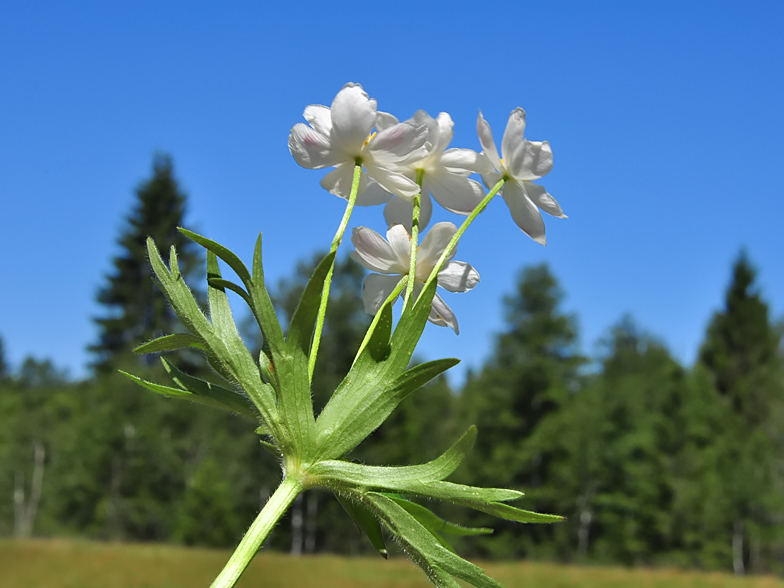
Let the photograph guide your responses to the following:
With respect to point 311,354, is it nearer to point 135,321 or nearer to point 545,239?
point 545,239

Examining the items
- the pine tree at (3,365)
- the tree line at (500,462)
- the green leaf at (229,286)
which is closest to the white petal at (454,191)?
the green leaf at (229,286)

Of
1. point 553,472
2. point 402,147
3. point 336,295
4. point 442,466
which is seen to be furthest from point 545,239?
point 553,472

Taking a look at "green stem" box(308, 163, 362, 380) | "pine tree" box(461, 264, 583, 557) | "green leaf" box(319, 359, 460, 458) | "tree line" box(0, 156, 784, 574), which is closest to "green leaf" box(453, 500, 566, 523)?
"green leaf" box(319, 359, 460, 458)

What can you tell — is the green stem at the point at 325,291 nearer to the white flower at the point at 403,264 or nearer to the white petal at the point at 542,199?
the white flower at the point at 403,264

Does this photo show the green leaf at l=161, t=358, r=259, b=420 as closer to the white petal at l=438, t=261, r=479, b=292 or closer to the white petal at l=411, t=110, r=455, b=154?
the white petal at l=438, t=261, r=479, b=292

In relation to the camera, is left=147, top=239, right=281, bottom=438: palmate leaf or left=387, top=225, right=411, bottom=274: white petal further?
left=387, top=225, right=411, bottom=274: white petal
